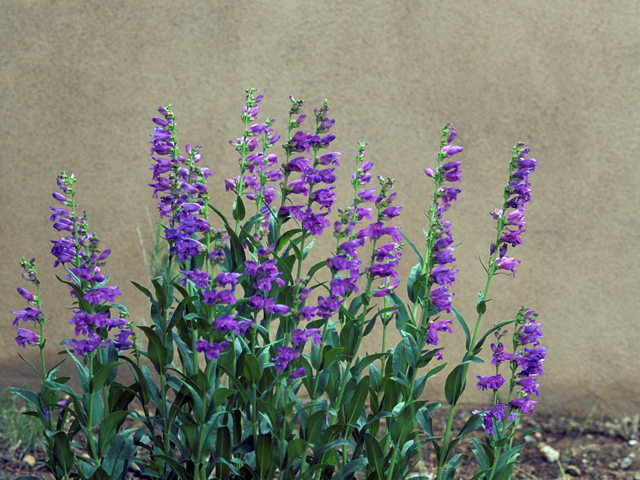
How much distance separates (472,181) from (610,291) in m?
1.03

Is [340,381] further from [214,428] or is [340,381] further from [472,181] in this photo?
[472,181]

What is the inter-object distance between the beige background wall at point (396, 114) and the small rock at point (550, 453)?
1.43 feet

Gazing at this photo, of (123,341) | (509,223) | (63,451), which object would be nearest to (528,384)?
(509,223)

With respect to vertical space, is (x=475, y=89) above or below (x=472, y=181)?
above

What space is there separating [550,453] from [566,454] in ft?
0.39

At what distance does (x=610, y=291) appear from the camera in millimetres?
3367

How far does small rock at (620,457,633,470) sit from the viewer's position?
2809 mm

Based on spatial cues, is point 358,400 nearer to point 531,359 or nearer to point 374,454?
point 374,454

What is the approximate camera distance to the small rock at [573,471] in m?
2.77

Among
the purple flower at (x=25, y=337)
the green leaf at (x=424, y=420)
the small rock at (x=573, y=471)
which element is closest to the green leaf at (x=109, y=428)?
the purple flower at (x=25, y=337)

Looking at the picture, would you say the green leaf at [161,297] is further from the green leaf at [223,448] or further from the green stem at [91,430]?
the green leaf at [223,448]

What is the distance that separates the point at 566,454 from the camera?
298cm

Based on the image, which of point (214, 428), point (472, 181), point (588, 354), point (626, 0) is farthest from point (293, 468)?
point (626, 0)

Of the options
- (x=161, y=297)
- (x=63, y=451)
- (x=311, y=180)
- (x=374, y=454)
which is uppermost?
(x=311, y=180)
